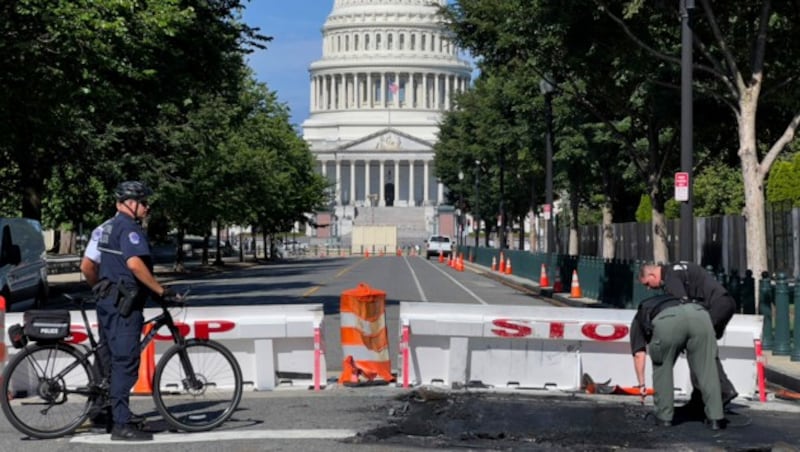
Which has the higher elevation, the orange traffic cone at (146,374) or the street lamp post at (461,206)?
the street lamp post at (461,206)

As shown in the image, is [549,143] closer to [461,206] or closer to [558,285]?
[558,285]

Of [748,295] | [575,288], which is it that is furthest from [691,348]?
[575,288]

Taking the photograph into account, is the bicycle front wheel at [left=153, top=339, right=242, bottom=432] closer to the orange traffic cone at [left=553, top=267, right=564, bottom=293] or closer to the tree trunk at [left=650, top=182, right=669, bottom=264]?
the tree trunk at [left=650, top=182, right=669, bottom=264]

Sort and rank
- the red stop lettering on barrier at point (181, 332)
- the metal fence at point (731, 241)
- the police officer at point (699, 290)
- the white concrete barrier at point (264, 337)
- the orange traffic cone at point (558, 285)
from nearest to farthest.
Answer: the police officer at point (699, 290) → the red stop lettering on barrier at point (181, 332) → the white concrete barrier at point (264, 337) → the metal fence at point (731, 241) → the orange traffic cone at point (558, 285)

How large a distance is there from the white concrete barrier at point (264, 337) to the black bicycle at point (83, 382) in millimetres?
2364

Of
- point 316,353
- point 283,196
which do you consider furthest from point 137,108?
point 283,196

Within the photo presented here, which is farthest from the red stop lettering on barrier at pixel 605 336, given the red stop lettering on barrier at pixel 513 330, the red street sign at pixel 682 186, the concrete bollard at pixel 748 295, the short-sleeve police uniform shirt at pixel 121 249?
the red street sign at pixel 682 186

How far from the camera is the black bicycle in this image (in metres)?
11.2

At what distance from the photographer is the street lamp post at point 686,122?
22562 millimetres

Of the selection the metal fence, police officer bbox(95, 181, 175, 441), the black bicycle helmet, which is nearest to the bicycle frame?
police officer bbox(95, 181, 175, 441)

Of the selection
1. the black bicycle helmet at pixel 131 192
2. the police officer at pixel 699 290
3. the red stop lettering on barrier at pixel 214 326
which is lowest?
the red stop lettering on barrier at pixel 214 326

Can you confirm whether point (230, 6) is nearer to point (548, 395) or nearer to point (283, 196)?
point (548, 395)

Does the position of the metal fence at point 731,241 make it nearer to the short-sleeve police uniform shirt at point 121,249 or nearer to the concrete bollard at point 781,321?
the concrete bollard at point 781,321

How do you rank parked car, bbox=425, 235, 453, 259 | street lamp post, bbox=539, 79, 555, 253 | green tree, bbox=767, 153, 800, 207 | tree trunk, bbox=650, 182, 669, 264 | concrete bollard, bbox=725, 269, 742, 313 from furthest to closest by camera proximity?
parked car, bbox=425, 235, 453, 259 → green tree, bbox=767, 153, 800, 207 → street lamp post, bbox=539, 79, 555, 253 → tree trunk, bbox=650, 182, 669, 264 → concrete bollard, bbox=725, 269, 742, 313
